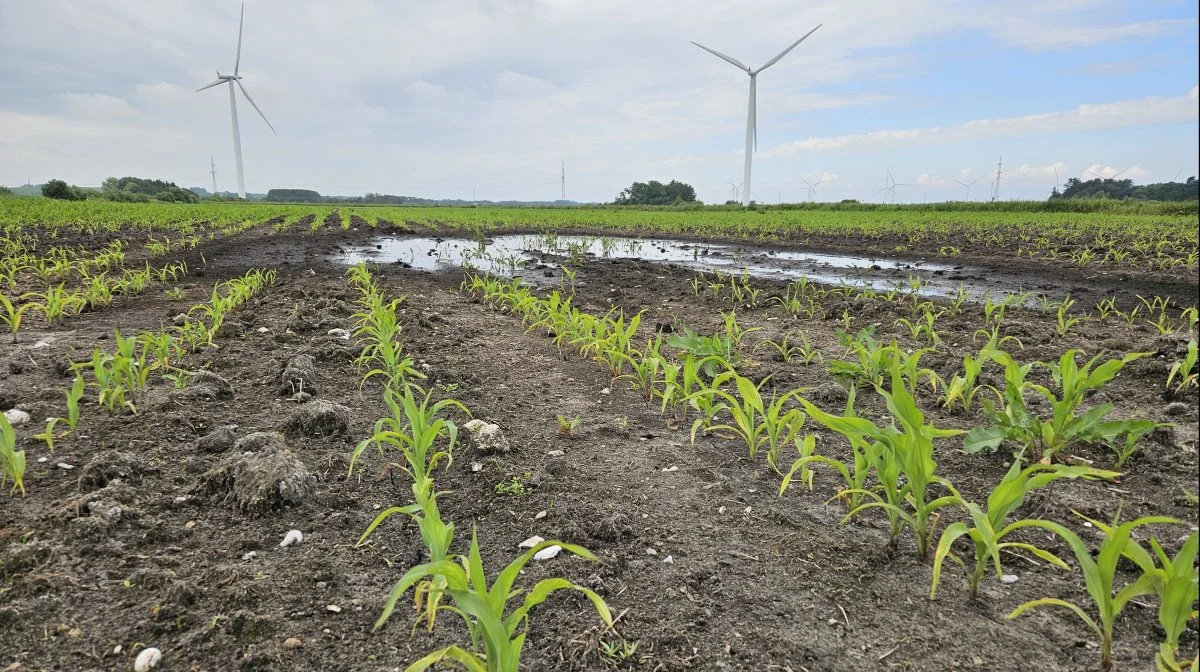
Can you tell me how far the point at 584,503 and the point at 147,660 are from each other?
1.41m

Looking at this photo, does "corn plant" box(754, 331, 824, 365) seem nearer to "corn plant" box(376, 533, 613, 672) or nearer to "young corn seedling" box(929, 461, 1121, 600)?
"young corn seedling" box(929, 461, 1121, 600)

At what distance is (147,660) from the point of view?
4.81 ft

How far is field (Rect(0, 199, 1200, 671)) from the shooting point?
5.08ft

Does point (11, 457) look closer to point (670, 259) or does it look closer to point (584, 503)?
point (584, 503)

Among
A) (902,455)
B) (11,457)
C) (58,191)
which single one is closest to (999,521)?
(902,455)

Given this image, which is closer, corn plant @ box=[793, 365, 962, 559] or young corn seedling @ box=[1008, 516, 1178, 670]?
young corn seedling @ box=[1008, 516, 1178, 670]

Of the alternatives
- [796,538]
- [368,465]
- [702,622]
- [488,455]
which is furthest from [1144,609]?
[368,465]

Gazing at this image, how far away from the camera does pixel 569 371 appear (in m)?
4.22

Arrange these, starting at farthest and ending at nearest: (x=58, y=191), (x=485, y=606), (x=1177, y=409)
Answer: (x=58, y=191)
(x=1177, y=409)
(x=485, y=606)

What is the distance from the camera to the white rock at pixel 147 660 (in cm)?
145

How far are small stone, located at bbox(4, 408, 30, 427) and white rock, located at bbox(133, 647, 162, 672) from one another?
7.14ft

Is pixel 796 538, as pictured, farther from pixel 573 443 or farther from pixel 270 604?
pixel 270 604

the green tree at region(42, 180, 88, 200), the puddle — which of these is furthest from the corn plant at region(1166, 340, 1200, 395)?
the green tree at region(42, 180, 88, 200)

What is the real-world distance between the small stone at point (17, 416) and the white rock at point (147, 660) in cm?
218
